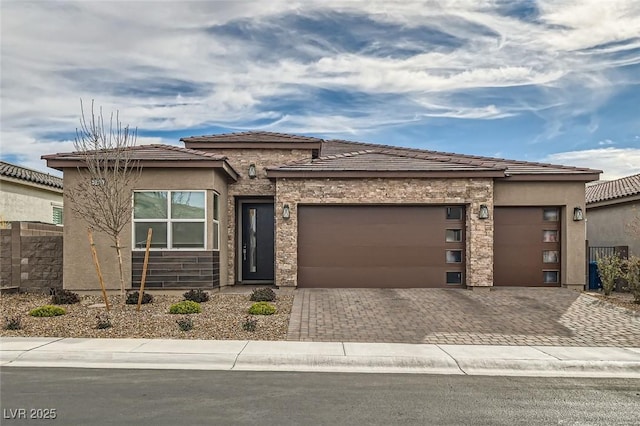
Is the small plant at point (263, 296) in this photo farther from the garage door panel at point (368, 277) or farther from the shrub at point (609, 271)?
the shrub at point (609, 271)

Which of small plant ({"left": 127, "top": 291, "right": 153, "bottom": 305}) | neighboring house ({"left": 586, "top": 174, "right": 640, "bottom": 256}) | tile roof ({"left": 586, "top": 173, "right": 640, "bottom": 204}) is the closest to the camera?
small plant ({"left": 127, "top": 291, "right": 153, "bottom": 305})

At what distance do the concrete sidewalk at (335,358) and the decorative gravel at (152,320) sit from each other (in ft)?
2.51

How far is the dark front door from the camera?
1692 cm

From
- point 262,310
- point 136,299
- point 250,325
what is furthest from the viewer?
point 136,299

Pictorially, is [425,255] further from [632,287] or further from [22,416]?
[22,416]

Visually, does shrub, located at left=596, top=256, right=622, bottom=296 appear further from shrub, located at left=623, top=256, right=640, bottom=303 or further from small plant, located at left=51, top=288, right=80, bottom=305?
small plant, located at left=51, top=288, right=80, bottom=305

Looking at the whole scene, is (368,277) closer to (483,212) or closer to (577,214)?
(483,212)

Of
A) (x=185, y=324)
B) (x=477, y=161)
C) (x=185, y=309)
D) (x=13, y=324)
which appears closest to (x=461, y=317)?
(x=185, y=324)

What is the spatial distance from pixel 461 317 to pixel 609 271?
6.08 metres

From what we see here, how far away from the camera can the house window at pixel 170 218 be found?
14.1 meters

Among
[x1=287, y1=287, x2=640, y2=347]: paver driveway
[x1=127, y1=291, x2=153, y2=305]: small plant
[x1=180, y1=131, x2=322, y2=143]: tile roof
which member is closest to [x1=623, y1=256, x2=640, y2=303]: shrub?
[x1=287, y1=287, x2=640, y2=347]: paver driveway

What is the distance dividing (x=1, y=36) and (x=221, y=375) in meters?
11.1

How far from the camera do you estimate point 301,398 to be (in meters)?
6.32

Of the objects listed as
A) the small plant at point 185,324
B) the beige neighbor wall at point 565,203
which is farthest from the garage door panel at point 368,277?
the small plant at point 185,324
